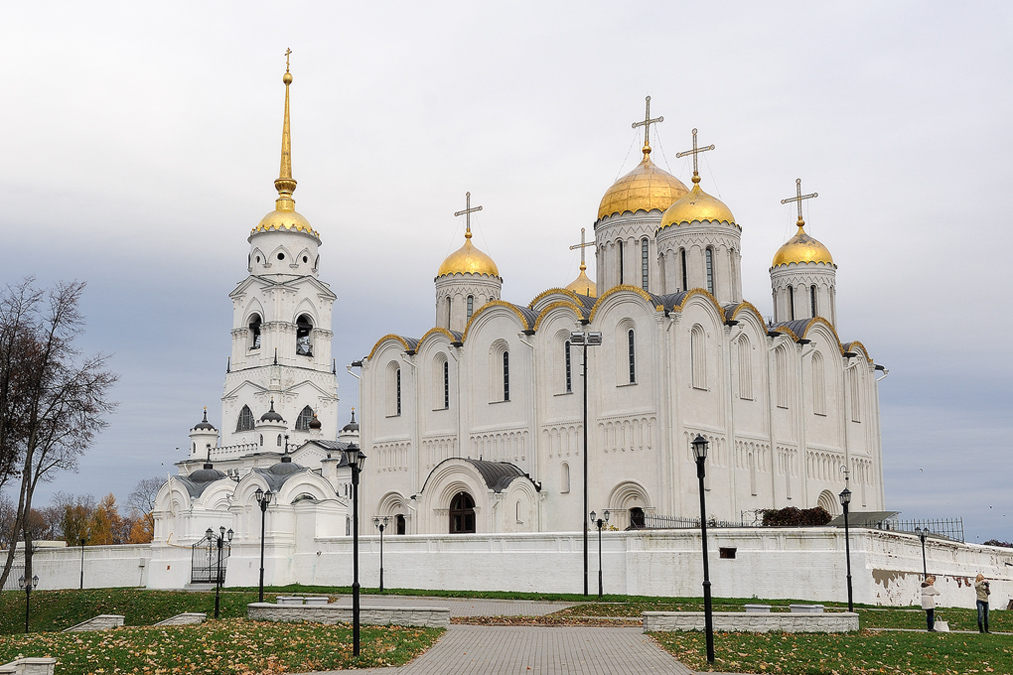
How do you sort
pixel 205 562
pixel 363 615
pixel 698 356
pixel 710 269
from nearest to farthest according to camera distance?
1. pixel 363 615
2. pixel 698 356
3. pixel 205 562
4. pixel 710 269

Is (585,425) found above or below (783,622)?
above

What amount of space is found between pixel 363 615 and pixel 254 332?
175ft

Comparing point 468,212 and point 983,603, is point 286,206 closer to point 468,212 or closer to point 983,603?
point 468,212

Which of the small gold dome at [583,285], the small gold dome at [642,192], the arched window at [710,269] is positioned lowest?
the arched window at [710,269]

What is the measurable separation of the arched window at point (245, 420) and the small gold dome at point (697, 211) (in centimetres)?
3576

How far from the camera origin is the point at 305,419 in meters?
70.6

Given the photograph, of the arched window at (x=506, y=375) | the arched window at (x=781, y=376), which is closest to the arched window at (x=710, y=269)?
the arched window at (x=781, y=376)

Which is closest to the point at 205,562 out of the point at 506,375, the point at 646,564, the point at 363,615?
the point at 506,375

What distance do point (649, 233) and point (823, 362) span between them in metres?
8.95

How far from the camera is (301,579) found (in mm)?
38094

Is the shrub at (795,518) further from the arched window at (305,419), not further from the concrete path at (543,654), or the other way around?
the arched window at (305,419)

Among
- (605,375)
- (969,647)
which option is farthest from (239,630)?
(605,375)

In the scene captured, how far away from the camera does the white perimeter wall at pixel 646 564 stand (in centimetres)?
2809

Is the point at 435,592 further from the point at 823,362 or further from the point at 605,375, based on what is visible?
the point at 823,362
